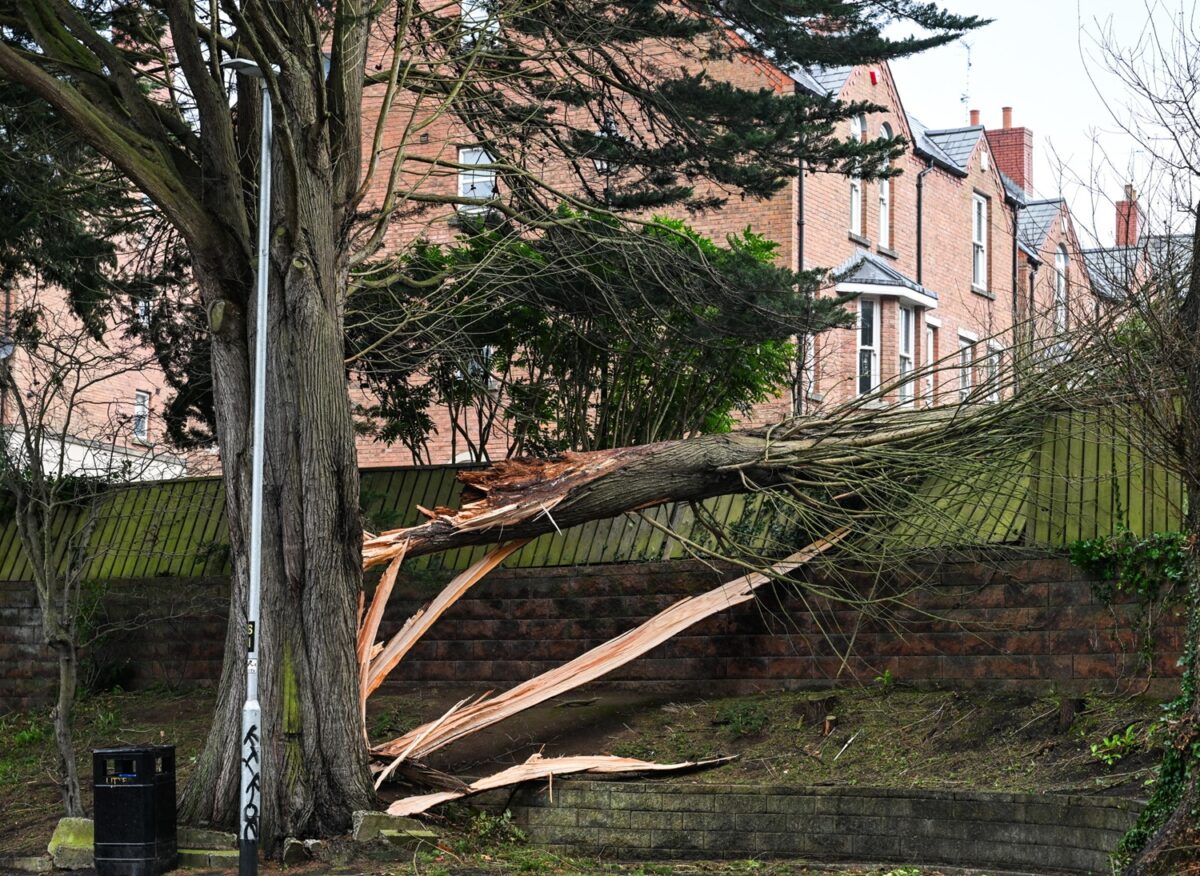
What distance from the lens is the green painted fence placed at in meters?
14.4

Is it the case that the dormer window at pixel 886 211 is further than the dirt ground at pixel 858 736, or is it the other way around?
the dormer window at pixel 886 211

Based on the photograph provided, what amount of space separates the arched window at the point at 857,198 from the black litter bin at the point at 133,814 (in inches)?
845

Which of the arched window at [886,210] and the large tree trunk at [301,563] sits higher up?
the arched window at [886,210]

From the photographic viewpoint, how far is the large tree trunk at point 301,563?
1272 centimetres

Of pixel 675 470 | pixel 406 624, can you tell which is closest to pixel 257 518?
pixel 406 624

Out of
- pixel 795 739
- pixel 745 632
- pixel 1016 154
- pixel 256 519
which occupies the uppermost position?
pixel 1016 154

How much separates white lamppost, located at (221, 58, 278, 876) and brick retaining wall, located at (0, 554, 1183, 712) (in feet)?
15.8

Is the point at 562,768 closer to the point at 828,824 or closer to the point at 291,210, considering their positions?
the point at 828,824

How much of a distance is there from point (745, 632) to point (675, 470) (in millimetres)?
1961

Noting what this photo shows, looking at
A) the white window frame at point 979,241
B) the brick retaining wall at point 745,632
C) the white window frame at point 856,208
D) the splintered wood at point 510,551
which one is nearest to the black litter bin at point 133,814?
the splintered wood at point 510,551

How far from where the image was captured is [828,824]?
12.5m

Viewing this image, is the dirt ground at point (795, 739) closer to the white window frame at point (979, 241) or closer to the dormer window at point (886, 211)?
the dormer window at point (886, 211)

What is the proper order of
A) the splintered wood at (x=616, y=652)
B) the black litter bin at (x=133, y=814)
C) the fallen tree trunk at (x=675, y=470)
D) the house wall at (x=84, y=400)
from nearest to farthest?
the black litter bin at (x=133, y=814) < the splintered wood at (x=616, y=652) < the fallen tree trunk at (x=675, y=470) < the house wall at (x=84, y=400)

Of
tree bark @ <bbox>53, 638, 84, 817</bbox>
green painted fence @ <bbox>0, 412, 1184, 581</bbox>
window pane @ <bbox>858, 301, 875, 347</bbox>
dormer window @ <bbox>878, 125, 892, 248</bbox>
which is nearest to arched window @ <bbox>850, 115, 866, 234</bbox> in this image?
dormer window @ <bbox>878, 125, 892, 248</bbox>
